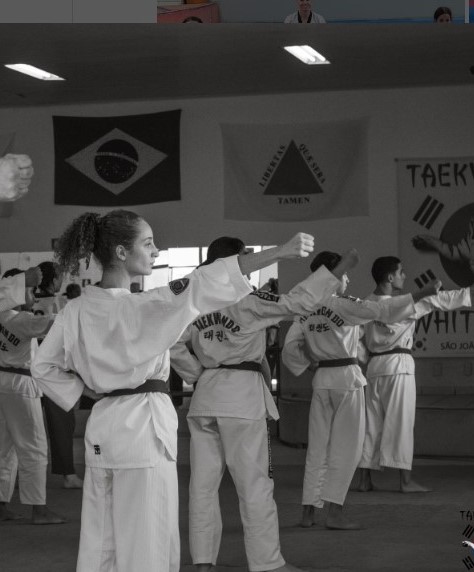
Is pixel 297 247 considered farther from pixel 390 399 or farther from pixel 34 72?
pixel 34 72

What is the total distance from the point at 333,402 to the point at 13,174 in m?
4.02

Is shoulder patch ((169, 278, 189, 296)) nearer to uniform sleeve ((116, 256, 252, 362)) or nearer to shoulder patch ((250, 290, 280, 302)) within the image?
uniform sleeve ((116, 256, 252, 362))

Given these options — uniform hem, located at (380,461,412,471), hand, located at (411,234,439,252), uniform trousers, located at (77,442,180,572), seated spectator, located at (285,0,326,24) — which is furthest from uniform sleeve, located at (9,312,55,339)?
hand, located at (411,234,439,252)

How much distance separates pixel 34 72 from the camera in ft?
28.6

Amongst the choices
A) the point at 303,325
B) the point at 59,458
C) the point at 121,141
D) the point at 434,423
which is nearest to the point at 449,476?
the point at 434,423

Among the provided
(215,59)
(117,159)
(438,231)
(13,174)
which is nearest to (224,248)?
(13,174)

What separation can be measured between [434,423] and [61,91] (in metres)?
4.61

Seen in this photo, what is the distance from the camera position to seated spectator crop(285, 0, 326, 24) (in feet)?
22.1

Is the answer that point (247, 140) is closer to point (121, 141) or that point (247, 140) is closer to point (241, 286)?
point (121, 141)

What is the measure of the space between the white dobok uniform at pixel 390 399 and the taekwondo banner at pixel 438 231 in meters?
1.88

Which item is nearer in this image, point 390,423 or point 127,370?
point 127,370

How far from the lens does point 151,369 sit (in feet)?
10.9

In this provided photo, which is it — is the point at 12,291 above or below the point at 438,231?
below

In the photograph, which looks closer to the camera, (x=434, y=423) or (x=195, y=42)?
(x=195, y=42)
